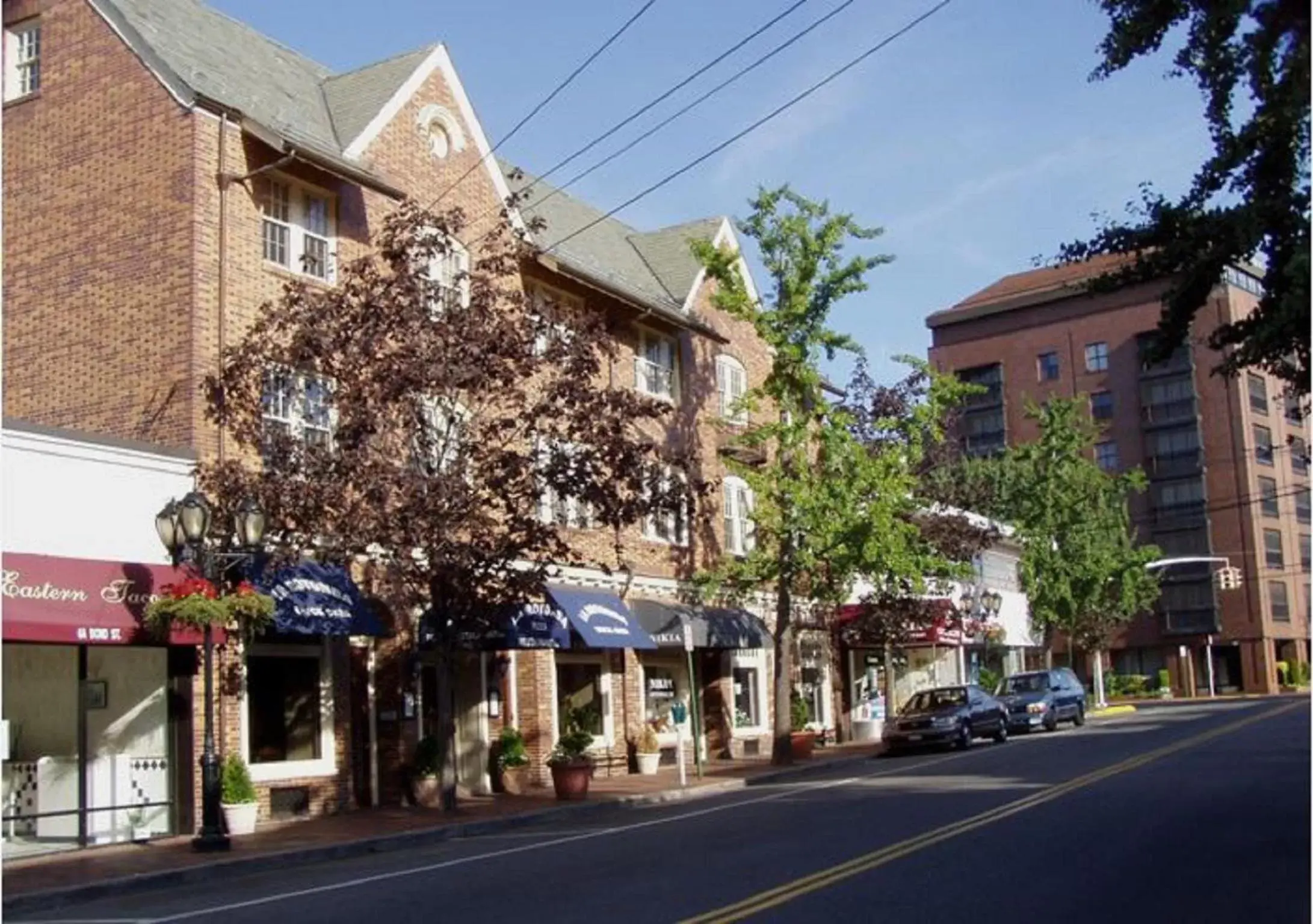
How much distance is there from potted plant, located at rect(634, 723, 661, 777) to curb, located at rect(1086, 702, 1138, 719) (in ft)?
83.5

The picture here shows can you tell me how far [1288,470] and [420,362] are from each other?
259ft

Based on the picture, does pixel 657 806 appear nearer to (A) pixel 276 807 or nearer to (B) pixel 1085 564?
(A) pixel 276 807

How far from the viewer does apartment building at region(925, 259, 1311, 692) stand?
83812 mm

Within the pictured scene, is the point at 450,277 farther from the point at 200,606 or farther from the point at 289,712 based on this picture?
the point at 200,606

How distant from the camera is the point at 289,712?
2208cm

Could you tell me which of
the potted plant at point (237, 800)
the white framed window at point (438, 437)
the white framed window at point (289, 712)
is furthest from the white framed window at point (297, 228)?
the potted plant at point (237, 800)

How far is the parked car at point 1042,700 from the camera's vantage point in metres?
41.7

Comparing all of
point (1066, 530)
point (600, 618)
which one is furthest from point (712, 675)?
point (1066, 530)

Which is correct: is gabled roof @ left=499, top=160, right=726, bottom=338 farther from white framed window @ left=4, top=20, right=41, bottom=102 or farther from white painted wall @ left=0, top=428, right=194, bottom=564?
white painted wall @ left=0, top=428, right=194, bottom=564

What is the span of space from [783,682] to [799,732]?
3478 mm

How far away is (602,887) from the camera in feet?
41.4

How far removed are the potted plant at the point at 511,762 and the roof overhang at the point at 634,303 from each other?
8333mm

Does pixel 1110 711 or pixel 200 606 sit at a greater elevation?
pixel 200 606

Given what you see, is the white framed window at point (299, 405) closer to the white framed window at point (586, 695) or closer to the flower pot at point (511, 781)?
the flower pot at point (511, 781)
